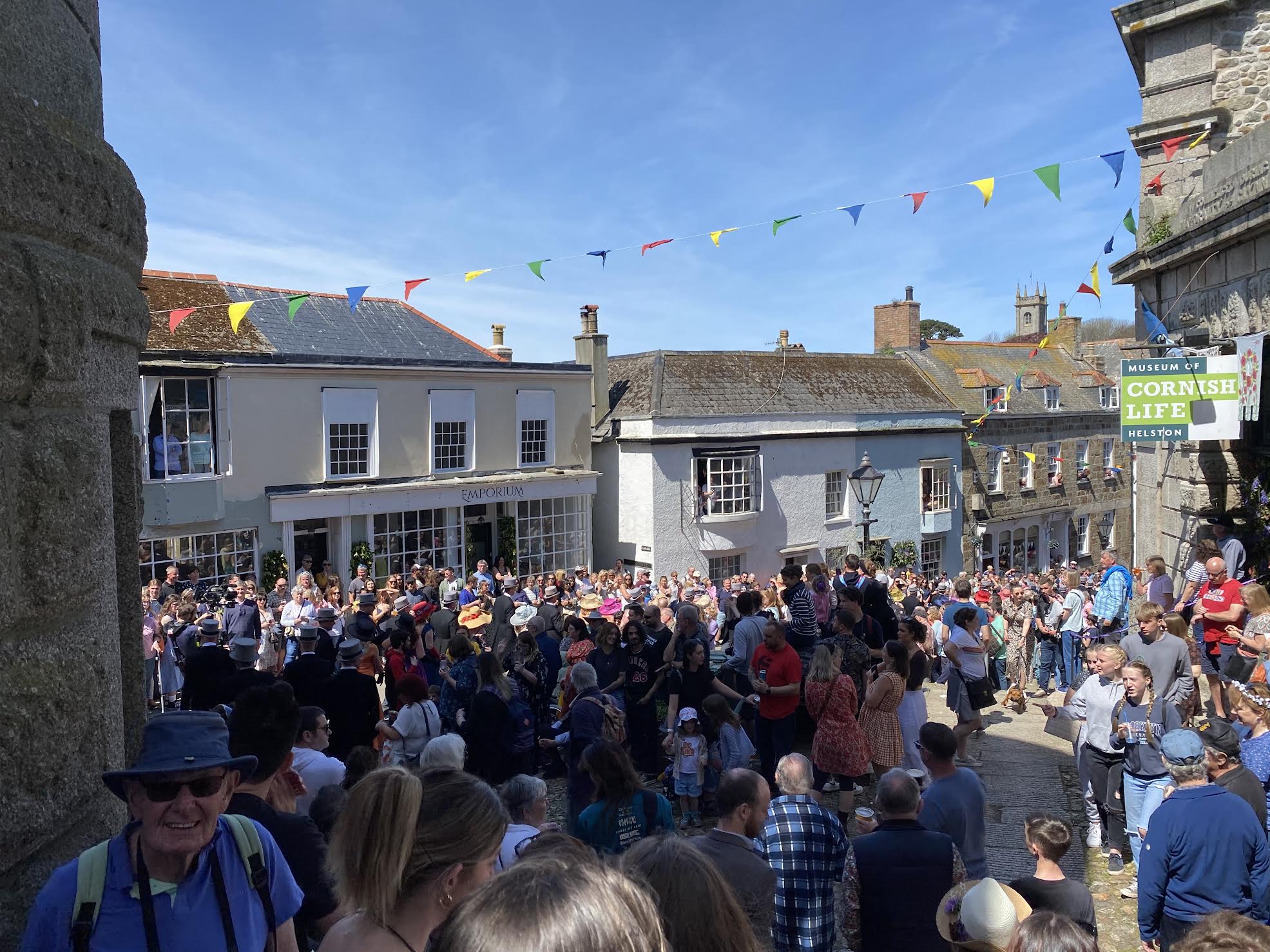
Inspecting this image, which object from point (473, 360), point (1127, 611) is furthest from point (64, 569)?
point (473, 360)

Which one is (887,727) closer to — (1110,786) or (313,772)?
(1110,786)

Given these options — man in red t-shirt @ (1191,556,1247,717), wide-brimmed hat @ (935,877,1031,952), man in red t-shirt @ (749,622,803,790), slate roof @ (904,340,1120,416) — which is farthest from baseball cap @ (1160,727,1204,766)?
slate roof @ (904,340,1120,416)

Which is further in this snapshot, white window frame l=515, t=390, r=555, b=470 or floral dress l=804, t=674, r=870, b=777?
white window frame l=515, t=390, r=555, b=470

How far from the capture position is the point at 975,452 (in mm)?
26500

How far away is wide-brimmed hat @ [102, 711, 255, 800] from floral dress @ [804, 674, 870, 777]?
4.57m

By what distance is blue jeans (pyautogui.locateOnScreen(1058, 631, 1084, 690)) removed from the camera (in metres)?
10.1

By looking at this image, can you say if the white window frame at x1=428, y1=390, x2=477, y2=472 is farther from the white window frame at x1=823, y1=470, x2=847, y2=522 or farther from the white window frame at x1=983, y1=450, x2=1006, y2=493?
the white window frame at x1=983, y1=450, x2=1006, y2=493

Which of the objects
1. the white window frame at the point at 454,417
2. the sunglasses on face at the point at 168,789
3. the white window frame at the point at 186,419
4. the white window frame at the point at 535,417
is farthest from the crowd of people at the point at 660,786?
the white window frame at the point at 535,417

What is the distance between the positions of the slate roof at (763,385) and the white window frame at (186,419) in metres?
9.09

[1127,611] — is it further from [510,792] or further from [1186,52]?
[510,792]

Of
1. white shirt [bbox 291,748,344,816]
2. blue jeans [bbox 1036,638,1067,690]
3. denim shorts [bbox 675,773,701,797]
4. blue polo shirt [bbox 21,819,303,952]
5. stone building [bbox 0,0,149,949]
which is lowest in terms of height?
blue jeans [bbox 1036,638,1067,690]

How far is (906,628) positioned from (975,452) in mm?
21333

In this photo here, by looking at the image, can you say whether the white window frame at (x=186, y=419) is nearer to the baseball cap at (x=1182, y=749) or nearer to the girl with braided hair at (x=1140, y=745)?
the girl with braided hair at (x=1140, y=745)

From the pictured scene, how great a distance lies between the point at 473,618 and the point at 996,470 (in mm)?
21269
